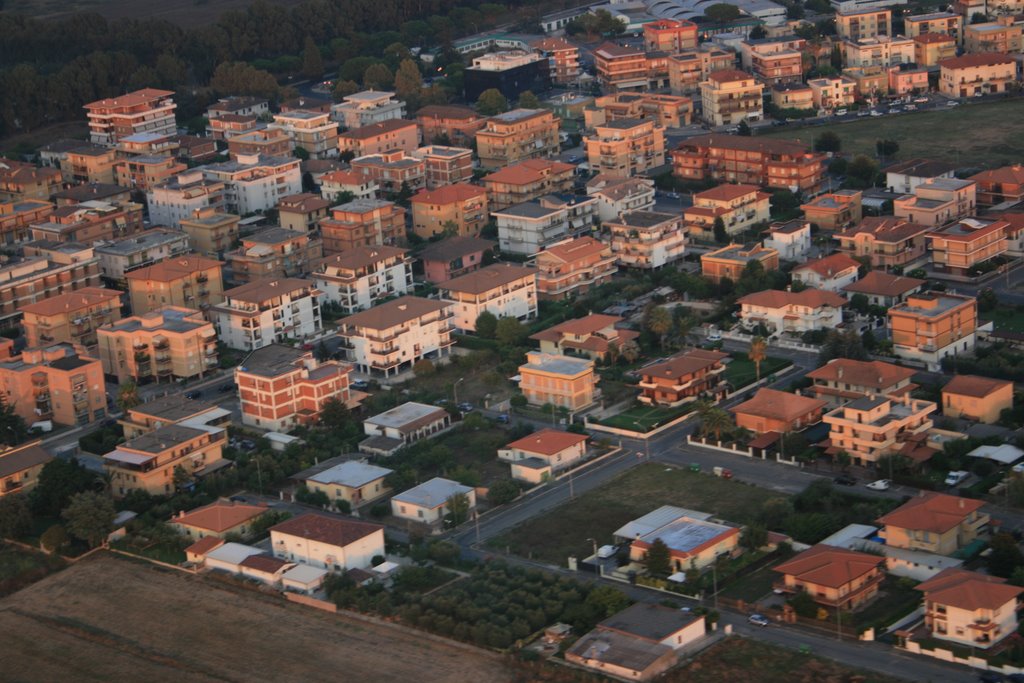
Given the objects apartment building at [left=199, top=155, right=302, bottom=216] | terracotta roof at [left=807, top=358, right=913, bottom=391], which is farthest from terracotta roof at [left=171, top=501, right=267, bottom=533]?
apartment building at [left=199, top=155, right=302, bottom=216]

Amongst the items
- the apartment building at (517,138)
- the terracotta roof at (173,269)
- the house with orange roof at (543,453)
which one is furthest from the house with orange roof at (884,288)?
the apartment building at (517,138)

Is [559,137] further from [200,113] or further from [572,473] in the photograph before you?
[572,473]

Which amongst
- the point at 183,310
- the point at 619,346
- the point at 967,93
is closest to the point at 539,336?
the point at 619,346

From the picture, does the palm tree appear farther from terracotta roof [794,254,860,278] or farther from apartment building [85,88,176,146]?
apartment building [85,88,176,146]

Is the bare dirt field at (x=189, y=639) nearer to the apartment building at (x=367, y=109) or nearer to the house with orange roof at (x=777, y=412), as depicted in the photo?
the house with orange roof at (x=777, y=412)

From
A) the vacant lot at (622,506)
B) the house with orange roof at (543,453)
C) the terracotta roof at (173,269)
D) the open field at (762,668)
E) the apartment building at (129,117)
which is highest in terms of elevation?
the apartment building at (129,117)

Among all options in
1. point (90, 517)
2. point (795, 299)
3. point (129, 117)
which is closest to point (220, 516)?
point (90, 517)
